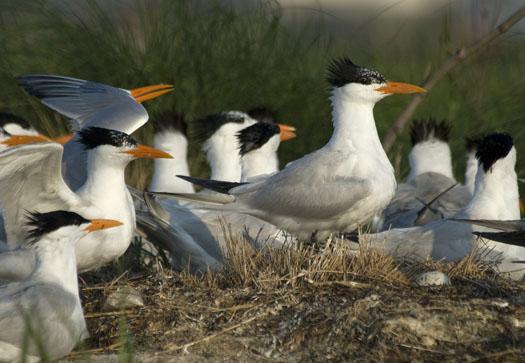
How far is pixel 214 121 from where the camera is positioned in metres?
9.25

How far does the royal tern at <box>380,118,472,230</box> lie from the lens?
27.0 ft

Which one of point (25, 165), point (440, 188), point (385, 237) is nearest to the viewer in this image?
point (25, 165)

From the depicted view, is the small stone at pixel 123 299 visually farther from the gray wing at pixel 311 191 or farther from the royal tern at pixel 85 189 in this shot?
the gray wing at pixel 311 191

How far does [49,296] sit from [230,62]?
512 cm

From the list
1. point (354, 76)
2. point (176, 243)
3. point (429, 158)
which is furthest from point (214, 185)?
point (429, 158)

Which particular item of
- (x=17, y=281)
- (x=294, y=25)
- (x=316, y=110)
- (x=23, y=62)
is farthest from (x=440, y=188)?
(x=17, y=281)

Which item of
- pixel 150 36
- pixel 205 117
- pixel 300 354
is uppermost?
pixel 150 36

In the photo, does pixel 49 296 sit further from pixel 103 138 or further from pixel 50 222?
pixel 103 138

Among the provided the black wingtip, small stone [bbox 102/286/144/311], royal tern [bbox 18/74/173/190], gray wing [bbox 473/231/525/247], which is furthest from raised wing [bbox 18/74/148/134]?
gray wing [bbox 473/231/525/247]

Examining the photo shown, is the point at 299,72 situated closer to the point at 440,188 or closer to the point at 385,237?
the point at 440,188

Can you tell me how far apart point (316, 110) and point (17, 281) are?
492 centimetres

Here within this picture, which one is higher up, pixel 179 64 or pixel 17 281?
pixel 179 64

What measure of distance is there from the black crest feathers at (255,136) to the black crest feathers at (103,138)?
224 centimetres

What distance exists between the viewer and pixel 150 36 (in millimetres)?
9594
